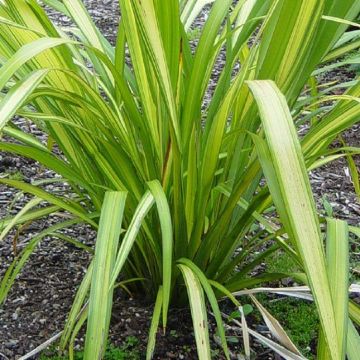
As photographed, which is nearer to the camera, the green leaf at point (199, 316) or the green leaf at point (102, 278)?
the green leaf at point (102, 278)

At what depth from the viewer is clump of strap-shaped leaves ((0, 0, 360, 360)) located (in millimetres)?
1121

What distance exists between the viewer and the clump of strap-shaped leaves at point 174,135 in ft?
3.68

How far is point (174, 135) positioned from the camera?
1240 mm

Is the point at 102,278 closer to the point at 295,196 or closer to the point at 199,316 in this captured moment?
the point at 199,316

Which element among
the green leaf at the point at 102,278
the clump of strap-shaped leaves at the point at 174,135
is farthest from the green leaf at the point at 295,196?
the green leaf at the point at 102,278

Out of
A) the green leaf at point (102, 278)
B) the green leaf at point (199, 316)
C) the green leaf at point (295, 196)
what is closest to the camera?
the green leaf at point (295, 196)

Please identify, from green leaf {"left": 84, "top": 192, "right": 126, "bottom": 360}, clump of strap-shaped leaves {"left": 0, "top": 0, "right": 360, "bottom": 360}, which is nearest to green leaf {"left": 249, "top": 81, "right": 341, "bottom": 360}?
clump of strap-shaped leaves {"left": 0, "top": 0, "right": 360, "bottom": 360}

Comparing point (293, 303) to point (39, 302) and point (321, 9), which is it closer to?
point (39, 302)

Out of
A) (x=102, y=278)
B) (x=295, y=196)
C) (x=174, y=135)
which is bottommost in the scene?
(x=102, y=278)

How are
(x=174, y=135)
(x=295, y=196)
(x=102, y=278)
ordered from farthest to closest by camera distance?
(x=174, y=135), (x=102, y=278), (x=295, y=196)

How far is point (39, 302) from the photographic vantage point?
5.62 ft

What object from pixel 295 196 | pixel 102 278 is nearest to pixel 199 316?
pixel 102 278

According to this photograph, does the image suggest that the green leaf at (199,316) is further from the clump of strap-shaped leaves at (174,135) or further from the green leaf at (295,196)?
the green leaf at (295,196)

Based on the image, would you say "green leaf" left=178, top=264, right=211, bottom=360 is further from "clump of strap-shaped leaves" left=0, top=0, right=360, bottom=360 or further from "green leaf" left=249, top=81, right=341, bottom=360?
"green leaf" left=249, top=81, right=341, bottom=360
